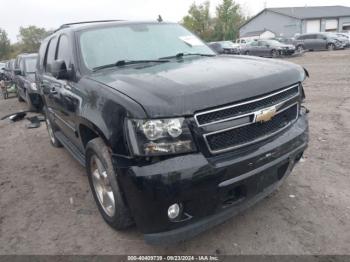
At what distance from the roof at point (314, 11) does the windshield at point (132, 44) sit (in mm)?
56011

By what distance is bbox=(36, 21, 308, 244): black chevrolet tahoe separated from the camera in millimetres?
2396

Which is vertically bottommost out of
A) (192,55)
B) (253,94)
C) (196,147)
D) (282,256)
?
(282,256)

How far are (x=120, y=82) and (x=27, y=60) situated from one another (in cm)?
1023

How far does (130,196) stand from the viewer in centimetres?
251

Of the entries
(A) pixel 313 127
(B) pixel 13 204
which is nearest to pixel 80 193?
(B) pixel 13 204

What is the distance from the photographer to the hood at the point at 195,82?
2.41 metres

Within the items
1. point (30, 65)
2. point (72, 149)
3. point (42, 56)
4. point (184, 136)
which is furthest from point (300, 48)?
point (184, 136)

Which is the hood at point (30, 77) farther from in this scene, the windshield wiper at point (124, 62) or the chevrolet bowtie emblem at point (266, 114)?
the chevrolet bowtie emblem at point (266, 114)

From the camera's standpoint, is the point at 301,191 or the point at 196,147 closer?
the point at 196,147

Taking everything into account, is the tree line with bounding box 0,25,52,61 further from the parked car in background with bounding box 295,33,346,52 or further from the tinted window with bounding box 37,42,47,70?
the tinted window with bounding box 37,42,47,70

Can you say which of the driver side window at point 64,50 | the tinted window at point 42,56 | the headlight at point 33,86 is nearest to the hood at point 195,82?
the driver side window at point 64,50

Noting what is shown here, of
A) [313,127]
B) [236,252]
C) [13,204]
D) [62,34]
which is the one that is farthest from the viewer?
[313,127]

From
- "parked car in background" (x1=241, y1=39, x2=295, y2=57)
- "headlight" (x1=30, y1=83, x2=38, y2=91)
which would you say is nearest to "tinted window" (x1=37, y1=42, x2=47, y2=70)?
"headlight" (x1=30, y1=83, x2=38, y2=91)

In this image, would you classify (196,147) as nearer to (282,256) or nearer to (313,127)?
(282,256)
